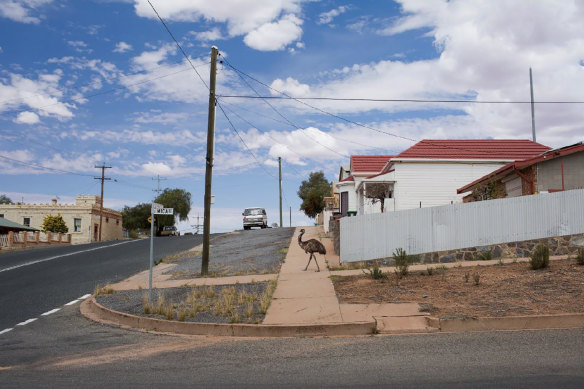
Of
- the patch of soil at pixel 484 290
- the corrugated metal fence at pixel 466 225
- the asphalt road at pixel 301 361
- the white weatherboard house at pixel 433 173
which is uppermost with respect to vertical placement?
the white weatherboard house at pixel 433 173

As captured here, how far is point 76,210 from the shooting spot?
6450 cm

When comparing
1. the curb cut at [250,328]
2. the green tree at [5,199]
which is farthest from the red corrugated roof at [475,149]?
the green tree at [5,199]

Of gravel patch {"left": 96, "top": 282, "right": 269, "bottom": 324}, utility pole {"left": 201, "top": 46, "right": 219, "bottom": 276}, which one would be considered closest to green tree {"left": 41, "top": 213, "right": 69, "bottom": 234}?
utility pole {"left": 201, "top": 46, "right": 219, "bottom": 276}

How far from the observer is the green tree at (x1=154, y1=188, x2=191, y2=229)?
8425 cm

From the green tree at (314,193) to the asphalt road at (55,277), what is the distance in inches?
1469

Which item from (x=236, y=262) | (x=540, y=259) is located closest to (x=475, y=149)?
(x=236, y=262)

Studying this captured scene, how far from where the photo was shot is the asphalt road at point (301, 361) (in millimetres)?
5875

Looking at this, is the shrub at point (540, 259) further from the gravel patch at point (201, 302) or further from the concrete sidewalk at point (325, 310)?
the gravel patch at point (201, 302)

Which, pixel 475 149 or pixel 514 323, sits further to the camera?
pixel 475 149

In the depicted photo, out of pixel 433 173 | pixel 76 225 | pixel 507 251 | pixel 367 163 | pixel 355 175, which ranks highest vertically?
pixel 367 163

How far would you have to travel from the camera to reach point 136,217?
86.9 metres

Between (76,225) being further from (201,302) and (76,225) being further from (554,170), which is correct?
(554,170)

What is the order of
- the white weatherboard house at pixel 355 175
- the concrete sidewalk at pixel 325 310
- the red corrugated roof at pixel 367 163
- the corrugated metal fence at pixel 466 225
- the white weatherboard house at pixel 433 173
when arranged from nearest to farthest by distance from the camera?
the concrete sidewalk at pixel 325 310
the corrugated metal fence at pixel 466 225
the white weatherboard house at pixel 433 173
the white weatherboard house at pixel 355 175
the red corrugated roof at pixel 367 163

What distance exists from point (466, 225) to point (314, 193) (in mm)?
51507
